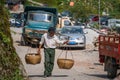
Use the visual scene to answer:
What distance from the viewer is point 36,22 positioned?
1336 inches

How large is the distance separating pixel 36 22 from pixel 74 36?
3023mm

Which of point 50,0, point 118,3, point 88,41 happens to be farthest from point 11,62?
point 50,0

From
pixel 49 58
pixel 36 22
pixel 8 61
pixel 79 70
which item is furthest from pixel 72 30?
pixel 8 61

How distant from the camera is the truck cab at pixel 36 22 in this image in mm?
32938

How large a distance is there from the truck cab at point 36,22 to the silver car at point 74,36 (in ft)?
3.55

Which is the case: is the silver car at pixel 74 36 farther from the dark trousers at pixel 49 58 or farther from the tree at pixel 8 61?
the tree at pixel 8 61

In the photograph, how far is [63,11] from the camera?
253ft

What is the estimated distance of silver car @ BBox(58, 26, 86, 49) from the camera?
31781mm

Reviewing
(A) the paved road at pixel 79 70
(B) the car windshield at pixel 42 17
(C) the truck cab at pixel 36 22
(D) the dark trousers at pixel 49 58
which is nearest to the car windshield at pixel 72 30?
(C) the truck cab at pixel 36 22

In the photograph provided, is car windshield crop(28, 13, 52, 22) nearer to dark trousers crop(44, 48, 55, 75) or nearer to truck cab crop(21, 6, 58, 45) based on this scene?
truck cab crop(21, 6, 58, 45)

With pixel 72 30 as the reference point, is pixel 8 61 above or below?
above

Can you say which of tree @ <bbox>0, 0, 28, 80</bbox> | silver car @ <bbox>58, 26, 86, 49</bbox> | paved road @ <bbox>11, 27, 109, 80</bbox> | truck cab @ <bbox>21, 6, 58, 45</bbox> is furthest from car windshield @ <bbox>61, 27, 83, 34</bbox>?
tree @ <bbox>0, 0, 28, 80</bbox>

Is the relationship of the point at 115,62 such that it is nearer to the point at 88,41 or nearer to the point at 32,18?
the point at 32,18

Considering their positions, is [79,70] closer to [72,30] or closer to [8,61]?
[8,61]
